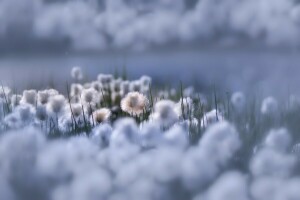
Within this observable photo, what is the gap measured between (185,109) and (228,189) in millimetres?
936

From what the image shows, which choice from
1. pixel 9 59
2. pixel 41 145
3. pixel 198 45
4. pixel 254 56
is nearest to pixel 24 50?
pixel 9 59

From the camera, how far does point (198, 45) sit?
292cm

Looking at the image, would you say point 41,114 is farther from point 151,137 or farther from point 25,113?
point 151,137

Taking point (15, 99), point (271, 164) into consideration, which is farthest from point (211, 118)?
point (15, 99)

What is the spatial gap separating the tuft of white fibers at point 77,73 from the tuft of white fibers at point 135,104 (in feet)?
2.01

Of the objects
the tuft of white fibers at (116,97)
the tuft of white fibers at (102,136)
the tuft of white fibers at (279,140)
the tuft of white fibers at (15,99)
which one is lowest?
the tuft of white fibers at (116,97)

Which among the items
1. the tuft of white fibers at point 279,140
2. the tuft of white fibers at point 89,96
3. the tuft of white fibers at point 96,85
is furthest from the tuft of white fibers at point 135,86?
the tuft of white fibers at point 279,140

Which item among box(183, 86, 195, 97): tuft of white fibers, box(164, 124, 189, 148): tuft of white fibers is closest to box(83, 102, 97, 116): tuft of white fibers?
box(183, 86, 195, 97): tuft of white fibers

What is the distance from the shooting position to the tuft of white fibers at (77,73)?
3234 mm

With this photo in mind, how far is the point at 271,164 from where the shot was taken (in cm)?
186

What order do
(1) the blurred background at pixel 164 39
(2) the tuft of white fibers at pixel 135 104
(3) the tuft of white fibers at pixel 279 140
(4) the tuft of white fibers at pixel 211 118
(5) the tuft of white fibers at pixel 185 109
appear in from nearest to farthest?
(3) the tuft of white fibers at pixel 279 140
(4) the tuft of white fibers at pixel 211 118
(5) the tuft of white fibers at pixel 185 109
(2) the tuft of white fibers at pixel 135 104
(1) the blurred background at pixel 164 39

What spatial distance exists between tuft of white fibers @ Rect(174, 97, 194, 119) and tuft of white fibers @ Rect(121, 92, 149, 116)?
0.11m

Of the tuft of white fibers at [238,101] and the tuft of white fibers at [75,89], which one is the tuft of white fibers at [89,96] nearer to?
the tuft of white fibers at [75,89]

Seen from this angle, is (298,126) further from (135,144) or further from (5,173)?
(5,173)
